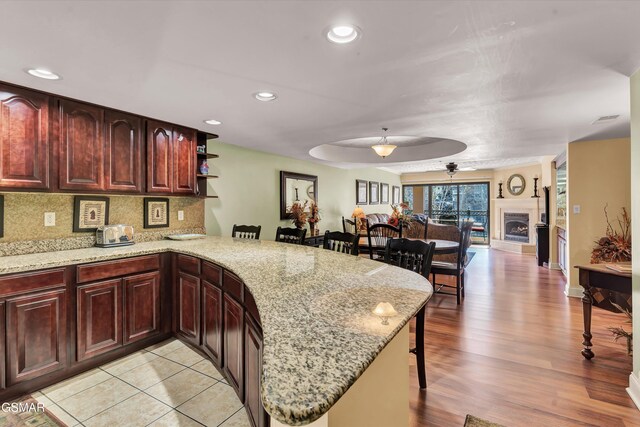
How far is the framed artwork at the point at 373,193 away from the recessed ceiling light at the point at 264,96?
21.6 ft

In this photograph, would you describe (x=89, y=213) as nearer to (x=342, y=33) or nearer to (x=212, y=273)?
(x=212, y=273)

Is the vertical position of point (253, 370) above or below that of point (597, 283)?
below

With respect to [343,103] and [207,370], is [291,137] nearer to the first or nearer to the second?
[343,103]

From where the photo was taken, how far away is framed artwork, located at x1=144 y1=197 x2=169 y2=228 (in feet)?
11.5

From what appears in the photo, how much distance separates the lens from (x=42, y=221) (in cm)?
274

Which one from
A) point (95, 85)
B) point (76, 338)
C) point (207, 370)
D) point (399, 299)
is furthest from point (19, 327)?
point (399, 299)

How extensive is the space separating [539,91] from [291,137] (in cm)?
265

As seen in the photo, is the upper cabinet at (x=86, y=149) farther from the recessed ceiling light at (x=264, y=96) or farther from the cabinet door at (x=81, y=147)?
the recessed ceiling light at (x=264, y=96)

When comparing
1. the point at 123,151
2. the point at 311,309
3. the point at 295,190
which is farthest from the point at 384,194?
the point at 311,309

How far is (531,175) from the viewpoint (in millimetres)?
8516

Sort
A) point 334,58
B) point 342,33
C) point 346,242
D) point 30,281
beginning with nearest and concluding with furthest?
point 342,33, point 334,58, point 30,281, point 346,242

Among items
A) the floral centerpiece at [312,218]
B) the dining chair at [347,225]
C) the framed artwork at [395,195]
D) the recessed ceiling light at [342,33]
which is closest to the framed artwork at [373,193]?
Answer: the framed artwork at [395,195]

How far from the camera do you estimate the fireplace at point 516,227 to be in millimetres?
8688
